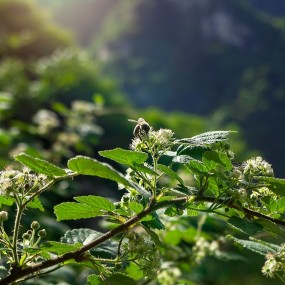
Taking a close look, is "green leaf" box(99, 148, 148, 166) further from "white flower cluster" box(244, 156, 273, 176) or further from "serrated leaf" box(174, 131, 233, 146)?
"white flower cluster" box(244, 156, 273, 176)

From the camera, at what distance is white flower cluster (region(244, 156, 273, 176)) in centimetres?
91

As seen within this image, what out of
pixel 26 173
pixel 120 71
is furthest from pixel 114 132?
pixel 120 71

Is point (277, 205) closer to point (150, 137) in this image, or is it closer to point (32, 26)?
point (150, 137)

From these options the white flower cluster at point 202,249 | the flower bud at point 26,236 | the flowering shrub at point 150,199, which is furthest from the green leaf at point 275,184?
the white flower cluster at point 202,249

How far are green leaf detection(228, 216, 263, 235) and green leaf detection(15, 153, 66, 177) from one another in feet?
0.93

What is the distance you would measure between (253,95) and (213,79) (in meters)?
9.14

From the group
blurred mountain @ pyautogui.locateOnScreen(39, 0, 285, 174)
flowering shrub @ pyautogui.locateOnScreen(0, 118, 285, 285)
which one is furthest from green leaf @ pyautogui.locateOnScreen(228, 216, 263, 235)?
blurred mountain @ pyautogui.locateOnScreen(39, 0, 285, 174)

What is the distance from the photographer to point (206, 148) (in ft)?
2.98

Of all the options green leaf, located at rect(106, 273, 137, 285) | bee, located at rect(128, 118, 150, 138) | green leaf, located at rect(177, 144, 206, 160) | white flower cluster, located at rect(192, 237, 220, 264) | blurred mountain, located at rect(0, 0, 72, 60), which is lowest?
green leaf, located at rect(106, 273, 137, 285)

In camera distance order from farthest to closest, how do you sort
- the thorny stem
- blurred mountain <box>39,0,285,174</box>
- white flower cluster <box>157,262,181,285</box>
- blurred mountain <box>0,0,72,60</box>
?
1. blurred mountain <box>39,0,285,174</box>
2. blurred mountain <box>0,0,72,60</box>
3. white flower cluster <box>157,262,181,285</box>
4. the thorny stem

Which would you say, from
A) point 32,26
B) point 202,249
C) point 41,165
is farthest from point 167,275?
point 32,26

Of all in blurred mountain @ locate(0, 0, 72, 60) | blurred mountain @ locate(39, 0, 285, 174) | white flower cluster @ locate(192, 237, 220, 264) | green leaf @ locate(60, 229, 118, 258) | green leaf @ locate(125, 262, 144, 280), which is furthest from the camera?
blurred mountain @ locate(39, 0, 285, 174)

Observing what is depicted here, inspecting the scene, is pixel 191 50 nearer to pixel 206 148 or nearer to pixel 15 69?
pixel 15 69

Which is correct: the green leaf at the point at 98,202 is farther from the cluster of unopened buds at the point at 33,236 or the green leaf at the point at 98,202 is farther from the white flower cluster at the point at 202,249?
the white flower cluster at the point at 202,249
